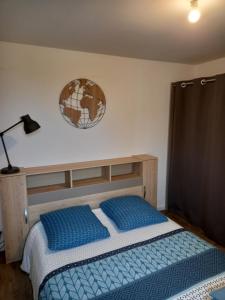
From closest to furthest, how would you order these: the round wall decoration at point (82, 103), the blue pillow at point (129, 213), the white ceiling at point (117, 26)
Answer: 1. the white ceiling at point (117, 26)
2. the blue pillow at point (129, 213)
3. the round wall decoration at point (82, 103)

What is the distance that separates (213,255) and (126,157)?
5.08ft

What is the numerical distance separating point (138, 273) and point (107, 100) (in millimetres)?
1908

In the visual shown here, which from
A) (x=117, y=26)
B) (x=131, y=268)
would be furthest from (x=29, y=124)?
(x=131, y=268)

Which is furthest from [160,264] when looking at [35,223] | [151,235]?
[35,223]

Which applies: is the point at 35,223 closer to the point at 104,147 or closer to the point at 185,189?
the point at 104,147

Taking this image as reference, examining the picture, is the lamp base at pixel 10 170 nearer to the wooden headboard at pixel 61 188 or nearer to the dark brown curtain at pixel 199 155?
the wooden headboard at pixel 61 188

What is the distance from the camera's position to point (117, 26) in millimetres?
1746

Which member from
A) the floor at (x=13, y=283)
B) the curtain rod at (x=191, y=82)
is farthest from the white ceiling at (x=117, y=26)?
the floor at (x=13, y=283)

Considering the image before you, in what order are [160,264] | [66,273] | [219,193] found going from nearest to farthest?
[66,273] < [160,264] < [219,193]

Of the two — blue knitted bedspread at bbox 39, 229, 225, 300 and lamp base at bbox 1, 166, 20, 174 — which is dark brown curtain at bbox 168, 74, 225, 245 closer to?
blue knitted bedspread at bbox 39, 229, 225, 300

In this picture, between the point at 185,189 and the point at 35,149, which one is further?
the point at 185,189

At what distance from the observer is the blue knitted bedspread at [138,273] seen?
1311 millimetres

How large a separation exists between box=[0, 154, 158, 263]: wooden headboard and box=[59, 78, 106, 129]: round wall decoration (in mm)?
508

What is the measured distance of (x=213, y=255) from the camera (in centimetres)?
164
